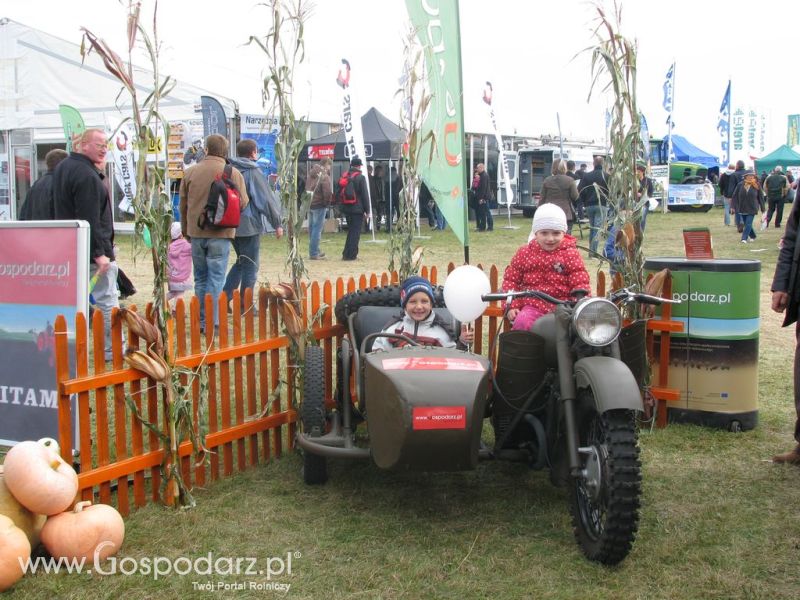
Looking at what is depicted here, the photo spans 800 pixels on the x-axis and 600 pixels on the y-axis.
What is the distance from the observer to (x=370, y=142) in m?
20.8

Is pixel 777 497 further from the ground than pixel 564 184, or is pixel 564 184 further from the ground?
pixel 564 184

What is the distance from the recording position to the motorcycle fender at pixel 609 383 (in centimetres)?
→ 335

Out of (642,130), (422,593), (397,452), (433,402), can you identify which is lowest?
(422,593)

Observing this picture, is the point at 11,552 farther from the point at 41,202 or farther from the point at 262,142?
the point at 262,142

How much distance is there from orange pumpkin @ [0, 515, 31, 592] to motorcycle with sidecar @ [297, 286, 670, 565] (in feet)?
4.88

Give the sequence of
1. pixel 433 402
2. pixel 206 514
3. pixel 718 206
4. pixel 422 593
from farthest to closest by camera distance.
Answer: pixel 718 206, pixel 206 514, pixel 433 402, pixel 422 593

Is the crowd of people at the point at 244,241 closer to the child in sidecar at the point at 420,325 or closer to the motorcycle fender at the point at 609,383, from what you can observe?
the child in sidecar at the point at 420,325

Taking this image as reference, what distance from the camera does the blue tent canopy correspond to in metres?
39.8

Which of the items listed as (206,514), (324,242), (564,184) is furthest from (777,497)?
(324,242)

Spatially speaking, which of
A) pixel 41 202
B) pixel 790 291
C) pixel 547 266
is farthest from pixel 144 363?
pixel 790 291

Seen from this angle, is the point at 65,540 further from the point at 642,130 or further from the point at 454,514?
the point at 642,130

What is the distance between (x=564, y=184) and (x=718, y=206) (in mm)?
23476

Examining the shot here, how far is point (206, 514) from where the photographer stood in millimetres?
4090

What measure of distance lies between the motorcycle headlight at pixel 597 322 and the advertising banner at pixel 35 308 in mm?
2567
